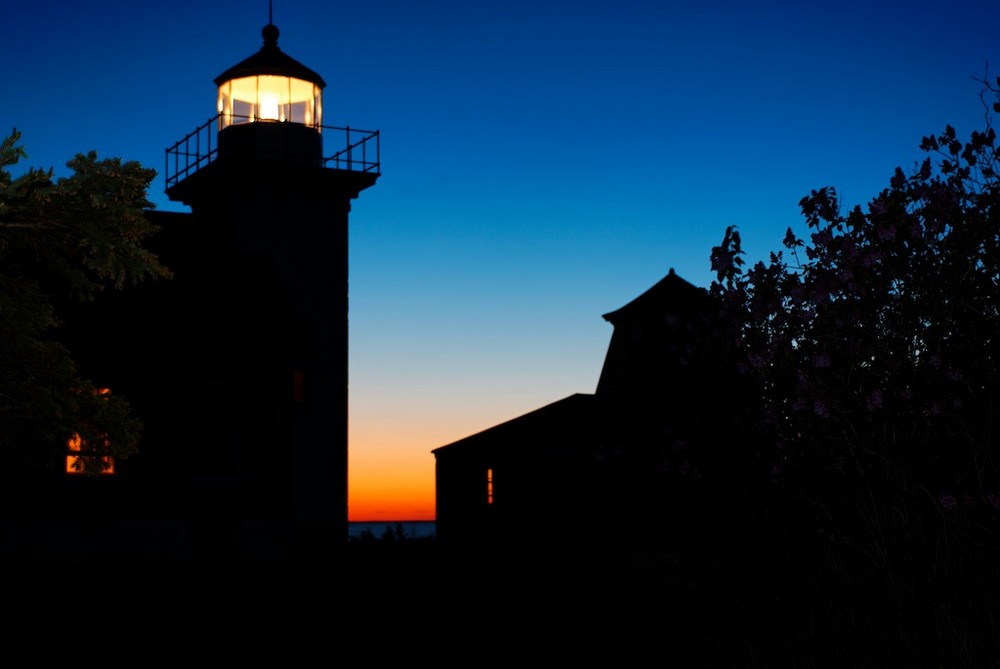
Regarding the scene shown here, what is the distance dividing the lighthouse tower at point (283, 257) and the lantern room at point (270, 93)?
1.1 inches

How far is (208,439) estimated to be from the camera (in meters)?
25.9

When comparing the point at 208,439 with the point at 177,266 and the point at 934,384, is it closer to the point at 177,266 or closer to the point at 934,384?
the point at 177,266

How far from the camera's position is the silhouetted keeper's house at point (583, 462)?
18.7 meters

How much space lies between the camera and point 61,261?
1225cm

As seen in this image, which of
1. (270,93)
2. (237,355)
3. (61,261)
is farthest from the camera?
(270,93)

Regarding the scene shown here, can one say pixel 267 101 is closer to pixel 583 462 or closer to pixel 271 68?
pixel 271 68

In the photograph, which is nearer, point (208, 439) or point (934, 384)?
point (934, 384)

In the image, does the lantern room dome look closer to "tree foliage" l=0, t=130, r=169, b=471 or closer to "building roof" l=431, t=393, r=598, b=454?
"building roof" l=431, t=393, r=598, b=454

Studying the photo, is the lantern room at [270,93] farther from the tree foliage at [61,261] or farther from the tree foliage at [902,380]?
the tree foliage at [902,380]

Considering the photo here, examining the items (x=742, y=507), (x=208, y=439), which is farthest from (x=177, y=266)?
(x=742, y=507)

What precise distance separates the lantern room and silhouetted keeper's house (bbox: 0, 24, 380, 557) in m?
0.03

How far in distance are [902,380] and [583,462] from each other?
17418 mm

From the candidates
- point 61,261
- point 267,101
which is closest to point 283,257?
point 267,101

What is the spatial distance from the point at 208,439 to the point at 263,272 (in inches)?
199
